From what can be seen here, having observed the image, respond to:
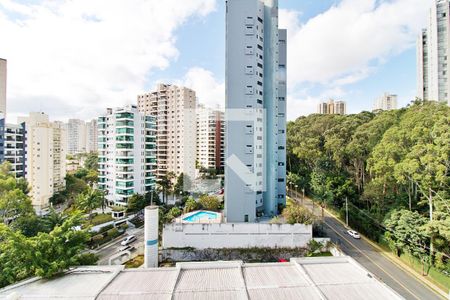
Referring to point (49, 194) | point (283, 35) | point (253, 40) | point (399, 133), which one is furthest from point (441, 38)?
point (49, 194)

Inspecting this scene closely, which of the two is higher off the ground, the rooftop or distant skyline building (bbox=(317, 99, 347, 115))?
distant skyline building (bbox=(317, 99, 347, 115))

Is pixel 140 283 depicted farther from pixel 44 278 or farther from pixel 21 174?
pixel 21 174

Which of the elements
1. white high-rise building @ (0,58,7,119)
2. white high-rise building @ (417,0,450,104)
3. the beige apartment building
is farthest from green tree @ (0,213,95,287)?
white high-rise building @ (417,0,450,104)

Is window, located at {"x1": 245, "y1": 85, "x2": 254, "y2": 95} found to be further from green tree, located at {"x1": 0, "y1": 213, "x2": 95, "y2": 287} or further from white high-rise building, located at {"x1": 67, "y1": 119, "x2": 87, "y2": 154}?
white high-rise building, located at {"x1": 67, "y1": 119, "x2": 87, "y2": 154}

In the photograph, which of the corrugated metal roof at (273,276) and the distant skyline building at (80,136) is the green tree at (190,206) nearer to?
the corrugated metal roof at (273,276)

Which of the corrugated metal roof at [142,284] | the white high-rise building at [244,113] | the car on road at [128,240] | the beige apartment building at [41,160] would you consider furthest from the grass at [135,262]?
the beige apartment building at [41,160]

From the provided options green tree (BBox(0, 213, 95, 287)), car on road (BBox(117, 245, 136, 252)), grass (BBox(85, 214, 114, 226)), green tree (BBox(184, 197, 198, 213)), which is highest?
green tree (BBox(0, 213, 95, 287))
